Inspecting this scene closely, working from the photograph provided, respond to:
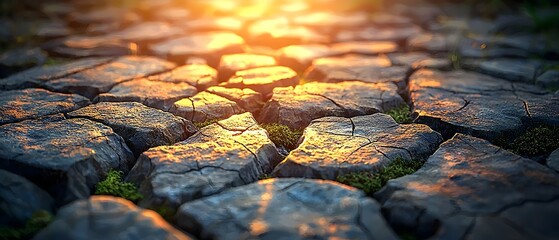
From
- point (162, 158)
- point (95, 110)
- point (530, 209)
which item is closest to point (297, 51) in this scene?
point (95, 110)

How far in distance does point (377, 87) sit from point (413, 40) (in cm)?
157

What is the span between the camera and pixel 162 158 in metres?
1.87

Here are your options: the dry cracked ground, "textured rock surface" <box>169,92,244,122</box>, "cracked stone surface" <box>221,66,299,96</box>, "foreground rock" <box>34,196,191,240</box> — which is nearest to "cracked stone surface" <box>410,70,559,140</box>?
the dry cracked ground

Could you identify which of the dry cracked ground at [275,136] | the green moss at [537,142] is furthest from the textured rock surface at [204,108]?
the green moss at [537,142]

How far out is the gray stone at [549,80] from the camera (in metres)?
3.03

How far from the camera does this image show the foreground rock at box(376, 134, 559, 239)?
1422mm

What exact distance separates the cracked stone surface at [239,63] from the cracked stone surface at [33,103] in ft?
3.36

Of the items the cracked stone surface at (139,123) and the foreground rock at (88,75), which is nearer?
the cracked stone surface at (139,123)

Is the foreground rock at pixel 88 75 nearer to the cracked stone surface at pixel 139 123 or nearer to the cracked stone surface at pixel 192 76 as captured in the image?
the cracked stone surface at pixel 192 76

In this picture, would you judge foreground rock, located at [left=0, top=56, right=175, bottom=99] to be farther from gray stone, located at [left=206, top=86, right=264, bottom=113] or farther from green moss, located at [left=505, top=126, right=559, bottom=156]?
green moss, located at [left=505, top=126, right=559, bottom=156]

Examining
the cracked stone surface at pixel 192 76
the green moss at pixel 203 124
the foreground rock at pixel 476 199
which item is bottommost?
the green moss at pixel 203 124

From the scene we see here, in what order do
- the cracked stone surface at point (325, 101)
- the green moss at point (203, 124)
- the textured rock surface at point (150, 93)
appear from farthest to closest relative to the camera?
the textured rock surface at point (150, 93)
the cracked stone surface at point (325, 101)
the green moss at point (203, 124)

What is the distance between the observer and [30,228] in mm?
1498

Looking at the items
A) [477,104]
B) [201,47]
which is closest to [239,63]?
[201,47]
